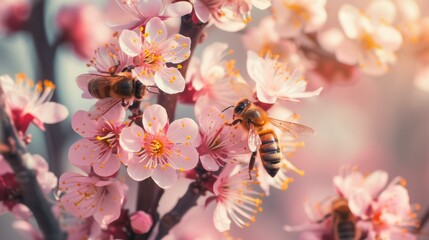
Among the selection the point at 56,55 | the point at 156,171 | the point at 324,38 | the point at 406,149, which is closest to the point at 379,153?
the point at 406,149

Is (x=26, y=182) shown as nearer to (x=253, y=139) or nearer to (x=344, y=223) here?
(x=253, y=139)

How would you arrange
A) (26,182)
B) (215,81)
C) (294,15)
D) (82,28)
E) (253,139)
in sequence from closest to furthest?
(26,182) < (253,139) < (215,81) < (294,15) < (82,28)

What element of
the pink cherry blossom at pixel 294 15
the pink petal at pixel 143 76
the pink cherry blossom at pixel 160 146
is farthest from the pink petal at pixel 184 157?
the pink cherry blossom at pixel 294 15

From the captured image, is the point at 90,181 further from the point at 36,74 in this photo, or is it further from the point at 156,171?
the point at 36,74

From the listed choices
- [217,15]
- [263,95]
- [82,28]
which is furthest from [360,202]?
[82,28]

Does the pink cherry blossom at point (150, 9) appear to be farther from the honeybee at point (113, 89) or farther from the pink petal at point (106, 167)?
the pink petal at point (106, 167)

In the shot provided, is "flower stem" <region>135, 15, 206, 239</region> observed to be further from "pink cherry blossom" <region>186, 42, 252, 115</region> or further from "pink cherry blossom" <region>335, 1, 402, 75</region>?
"pink cherry blossom" <region>335, 1, 402, 75</region>
